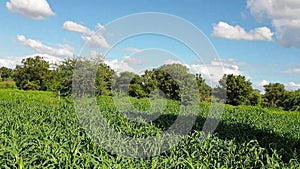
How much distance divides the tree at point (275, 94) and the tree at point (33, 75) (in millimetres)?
23364

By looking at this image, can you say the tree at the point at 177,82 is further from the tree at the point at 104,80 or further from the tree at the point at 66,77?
the tree at the point at 66,77

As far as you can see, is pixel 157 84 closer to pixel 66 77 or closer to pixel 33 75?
pixel 66 77

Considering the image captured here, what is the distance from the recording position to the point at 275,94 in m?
40.2

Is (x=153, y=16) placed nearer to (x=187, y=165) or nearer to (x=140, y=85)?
(x=187, y=165)

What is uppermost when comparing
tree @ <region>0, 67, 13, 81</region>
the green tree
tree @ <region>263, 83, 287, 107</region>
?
tree @ <region>0, 67, 13, 81</region>

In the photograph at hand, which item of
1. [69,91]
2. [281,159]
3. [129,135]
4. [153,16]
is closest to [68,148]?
[129,135]

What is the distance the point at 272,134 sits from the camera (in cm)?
985

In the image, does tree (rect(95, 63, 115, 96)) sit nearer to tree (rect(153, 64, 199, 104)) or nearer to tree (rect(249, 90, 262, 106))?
tree (rect(153, 64, 199, 104))

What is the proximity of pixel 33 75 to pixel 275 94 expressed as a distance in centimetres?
2558

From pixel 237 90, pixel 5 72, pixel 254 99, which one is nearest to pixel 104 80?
pixel 237 90

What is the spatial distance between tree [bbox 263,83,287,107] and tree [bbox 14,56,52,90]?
23.4 meters

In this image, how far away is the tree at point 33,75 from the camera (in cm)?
3906

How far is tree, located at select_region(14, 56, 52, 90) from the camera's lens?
39062 mm

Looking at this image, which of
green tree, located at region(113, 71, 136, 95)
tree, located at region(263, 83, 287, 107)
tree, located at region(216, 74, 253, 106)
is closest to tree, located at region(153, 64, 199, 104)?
green tree, located at region(113, 71, 136, 95)
